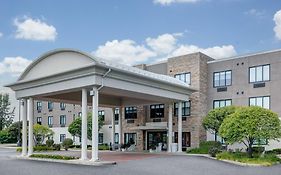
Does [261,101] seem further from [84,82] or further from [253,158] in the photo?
[84,82]

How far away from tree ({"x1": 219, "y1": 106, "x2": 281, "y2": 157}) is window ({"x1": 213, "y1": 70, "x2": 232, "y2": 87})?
9.68m

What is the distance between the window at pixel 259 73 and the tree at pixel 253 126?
8.20 metres

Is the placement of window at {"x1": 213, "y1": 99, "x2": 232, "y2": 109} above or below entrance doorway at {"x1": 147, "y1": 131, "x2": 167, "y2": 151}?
above

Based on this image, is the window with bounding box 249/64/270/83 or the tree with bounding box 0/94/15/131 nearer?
the window with bounding box 249/64/270/83

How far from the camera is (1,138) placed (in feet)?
186

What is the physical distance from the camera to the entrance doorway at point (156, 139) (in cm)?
3431

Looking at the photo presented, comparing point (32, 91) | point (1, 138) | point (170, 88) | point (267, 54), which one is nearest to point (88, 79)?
point (32, 91)

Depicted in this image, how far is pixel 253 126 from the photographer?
69.6ft

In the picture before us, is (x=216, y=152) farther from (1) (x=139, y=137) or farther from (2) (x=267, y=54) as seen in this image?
(1) (x=139, y=137)

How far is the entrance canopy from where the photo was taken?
811 inches

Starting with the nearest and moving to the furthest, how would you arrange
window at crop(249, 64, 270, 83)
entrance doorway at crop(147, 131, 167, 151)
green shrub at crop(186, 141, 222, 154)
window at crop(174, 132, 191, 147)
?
green shrub at crop(186, 141, 222, 154) < window at crop(249, 64, 270, 83) < window at crop(174, 132, 191, 147) < entrance doorway at crop(147, 131, 167, 151)

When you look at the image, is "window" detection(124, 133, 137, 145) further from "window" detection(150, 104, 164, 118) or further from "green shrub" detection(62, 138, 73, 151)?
"green shrub" detection(62, 138, 73, 151)

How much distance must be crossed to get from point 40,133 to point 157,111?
1820cm

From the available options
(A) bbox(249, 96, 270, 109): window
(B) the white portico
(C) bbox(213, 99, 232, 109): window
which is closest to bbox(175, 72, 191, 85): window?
(C) bbox(213, 99, 232, 109): window
